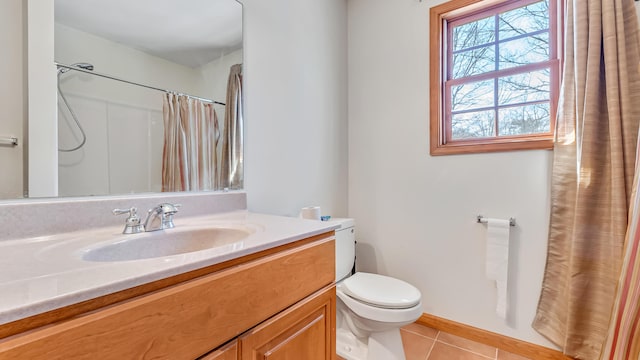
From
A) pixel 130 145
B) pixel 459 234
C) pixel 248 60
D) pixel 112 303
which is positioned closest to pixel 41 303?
pixel 112 303

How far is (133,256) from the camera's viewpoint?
83cm

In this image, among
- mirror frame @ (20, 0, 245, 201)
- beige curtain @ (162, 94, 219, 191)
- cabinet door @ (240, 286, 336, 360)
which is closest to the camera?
cabinet door @ (240, 286, 336, 360)

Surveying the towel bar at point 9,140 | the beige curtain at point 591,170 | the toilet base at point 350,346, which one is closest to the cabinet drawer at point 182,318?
the towel bar at point 9,140

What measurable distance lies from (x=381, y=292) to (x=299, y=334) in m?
0.67

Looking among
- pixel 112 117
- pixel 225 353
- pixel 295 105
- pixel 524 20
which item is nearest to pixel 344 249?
pixel 295 105

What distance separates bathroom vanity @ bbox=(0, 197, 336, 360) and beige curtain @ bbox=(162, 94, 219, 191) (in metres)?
0.48

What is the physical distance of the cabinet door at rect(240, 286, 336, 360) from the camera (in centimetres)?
72

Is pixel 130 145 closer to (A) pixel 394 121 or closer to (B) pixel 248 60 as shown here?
(B) pixel 248 60

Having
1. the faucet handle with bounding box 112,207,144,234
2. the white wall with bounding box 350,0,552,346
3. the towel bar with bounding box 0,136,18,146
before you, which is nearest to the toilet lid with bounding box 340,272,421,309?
the white wall with bounding box 350,0,552,346

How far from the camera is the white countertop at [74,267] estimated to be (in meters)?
0.41

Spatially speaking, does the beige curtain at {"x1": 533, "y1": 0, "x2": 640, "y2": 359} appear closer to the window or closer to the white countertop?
the window

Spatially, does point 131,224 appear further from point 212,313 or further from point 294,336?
point 294,336

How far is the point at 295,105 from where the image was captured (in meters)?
1.70

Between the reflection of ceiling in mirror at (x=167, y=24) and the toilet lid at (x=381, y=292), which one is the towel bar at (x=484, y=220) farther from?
the reflection of ceiling in mirror at (x=167, y=24)
